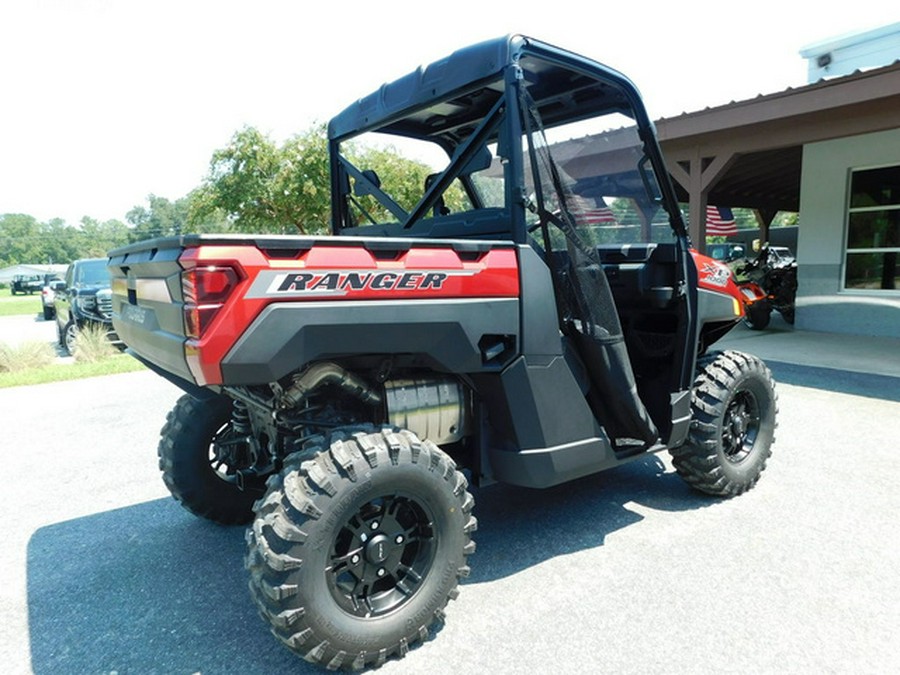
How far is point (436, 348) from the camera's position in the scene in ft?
8.02

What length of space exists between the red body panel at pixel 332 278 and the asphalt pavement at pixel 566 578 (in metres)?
1.26

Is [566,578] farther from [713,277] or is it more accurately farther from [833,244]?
[833,244]

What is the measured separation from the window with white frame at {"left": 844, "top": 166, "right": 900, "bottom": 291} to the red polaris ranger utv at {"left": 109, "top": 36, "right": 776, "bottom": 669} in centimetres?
767

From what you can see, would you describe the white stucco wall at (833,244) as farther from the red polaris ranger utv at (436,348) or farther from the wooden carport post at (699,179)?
the red polaris ranger utv at (436,348)

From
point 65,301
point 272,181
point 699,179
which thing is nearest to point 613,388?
point 699,179

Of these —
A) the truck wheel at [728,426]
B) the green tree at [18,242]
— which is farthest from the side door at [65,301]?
the green tree at [18,242]

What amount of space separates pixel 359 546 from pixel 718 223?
16096 millimetres

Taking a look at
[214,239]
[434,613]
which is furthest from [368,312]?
[434,613]

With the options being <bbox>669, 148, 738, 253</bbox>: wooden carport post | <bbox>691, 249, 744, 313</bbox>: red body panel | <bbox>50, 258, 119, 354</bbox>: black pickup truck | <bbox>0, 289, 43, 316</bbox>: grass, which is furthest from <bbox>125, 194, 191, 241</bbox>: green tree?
<bbox>691, 249, 744, 313</bbox>: red body panel

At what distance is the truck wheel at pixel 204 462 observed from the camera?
10.7ft

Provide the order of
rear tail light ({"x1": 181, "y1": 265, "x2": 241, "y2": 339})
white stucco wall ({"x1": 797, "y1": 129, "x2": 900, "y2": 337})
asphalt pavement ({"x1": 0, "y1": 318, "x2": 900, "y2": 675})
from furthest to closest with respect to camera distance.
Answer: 1. white stucco wall ({"x1": 797, "y1": 129, "x2": 900, "y2": 337})
2. asphalt pavement ({"x1": 0, "y1": 318, "x2": 900, "y2": 675})
3. rear tail light ({"x1": 181, "y1": 265, "x2": 241, "y2": 339})

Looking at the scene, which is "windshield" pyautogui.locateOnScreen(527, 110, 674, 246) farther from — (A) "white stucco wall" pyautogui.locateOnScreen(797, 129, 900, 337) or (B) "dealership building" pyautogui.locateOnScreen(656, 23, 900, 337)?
(A) "white stucco wall" pyautogui.locateOnScreen(797, 129, 900, 337)

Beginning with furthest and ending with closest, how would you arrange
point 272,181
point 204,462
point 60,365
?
point 272,181 < point 60,365 < point 204,462

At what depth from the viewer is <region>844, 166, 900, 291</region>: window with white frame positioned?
9453 millimetres
